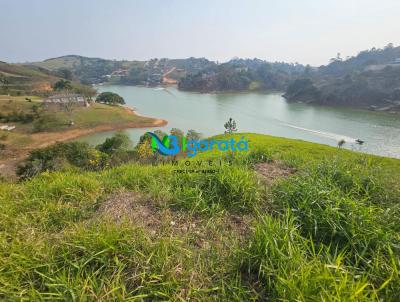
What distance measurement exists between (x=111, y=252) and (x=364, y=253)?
7.13 ft

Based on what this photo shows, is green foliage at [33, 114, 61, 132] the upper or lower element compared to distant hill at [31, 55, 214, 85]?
lower

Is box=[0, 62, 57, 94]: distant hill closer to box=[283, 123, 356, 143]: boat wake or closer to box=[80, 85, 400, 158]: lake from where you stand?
box=[80, 85, 400, 158]: lake

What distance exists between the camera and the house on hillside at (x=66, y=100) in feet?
111

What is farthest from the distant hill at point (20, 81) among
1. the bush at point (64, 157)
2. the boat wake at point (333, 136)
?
the boat wake at point (333, 136)

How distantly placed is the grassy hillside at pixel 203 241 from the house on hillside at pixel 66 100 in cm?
3548

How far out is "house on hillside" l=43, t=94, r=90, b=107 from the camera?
3381 cm

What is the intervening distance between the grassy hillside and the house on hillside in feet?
116

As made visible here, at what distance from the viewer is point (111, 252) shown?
1.96 metres

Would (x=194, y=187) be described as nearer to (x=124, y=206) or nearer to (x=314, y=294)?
(x=124, y=206)

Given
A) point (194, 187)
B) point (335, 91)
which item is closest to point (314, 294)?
point (194, 187)

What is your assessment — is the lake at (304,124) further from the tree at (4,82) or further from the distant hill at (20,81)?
the tree at (4,82)

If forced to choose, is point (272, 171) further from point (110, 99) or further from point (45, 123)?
point (110, 99)

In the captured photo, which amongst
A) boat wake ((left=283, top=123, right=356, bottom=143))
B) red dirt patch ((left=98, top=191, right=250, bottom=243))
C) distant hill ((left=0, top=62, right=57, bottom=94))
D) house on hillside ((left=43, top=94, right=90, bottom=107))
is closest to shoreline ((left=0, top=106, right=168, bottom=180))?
house on hillside ((left=43, top=94, right=90, bottom=107))

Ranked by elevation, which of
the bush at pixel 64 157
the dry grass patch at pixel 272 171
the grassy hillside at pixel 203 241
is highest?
the grassy hillside at pixel 203 241
